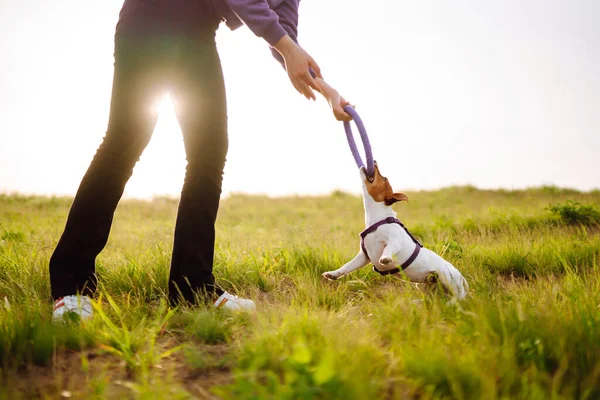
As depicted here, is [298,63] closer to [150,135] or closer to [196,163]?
[196,163]

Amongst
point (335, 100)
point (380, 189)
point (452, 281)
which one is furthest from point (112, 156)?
point (452, 281)

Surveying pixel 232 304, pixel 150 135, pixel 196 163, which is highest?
pixel 150 135

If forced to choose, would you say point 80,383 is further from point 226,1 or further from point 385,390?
point 226,1

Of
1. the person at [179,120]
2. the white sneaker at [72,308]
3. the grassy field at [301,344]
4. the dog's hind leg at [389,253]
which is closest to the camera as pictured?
the grassy field at [301,344]

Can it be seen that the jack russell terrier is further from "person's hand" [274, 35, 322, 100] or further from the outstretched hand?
"person's hand" [274, 35, 322, 100]

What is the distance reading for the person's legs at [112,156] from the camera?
2256 mm

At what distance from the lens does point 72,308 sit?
2.13 metres

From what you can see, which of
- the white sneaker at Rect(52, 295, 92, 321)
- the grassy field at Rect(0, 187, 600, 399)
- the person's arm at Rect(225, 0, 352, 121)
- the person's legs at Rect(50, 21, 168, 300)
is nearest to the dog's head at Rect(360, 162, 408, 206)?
the person's arm at Rect(225, 0, 352, 121)

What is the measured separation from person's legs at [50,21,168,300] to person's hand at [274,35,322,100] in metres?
0.65

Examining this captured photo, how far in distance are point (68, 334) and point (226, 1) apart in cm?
177

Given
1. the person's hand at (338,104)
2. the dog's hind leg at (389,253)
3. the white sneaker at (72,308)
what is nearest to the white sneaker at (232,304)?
the white sneaker at (72,308)

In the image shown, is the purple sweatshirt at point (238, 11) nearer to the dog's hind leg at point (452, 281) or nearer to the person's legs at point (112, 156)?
the person's legs at point (112, 156)

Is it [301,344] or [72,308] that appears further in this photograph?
[72,308]

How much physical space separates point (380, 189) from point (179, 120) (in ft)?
3.99
